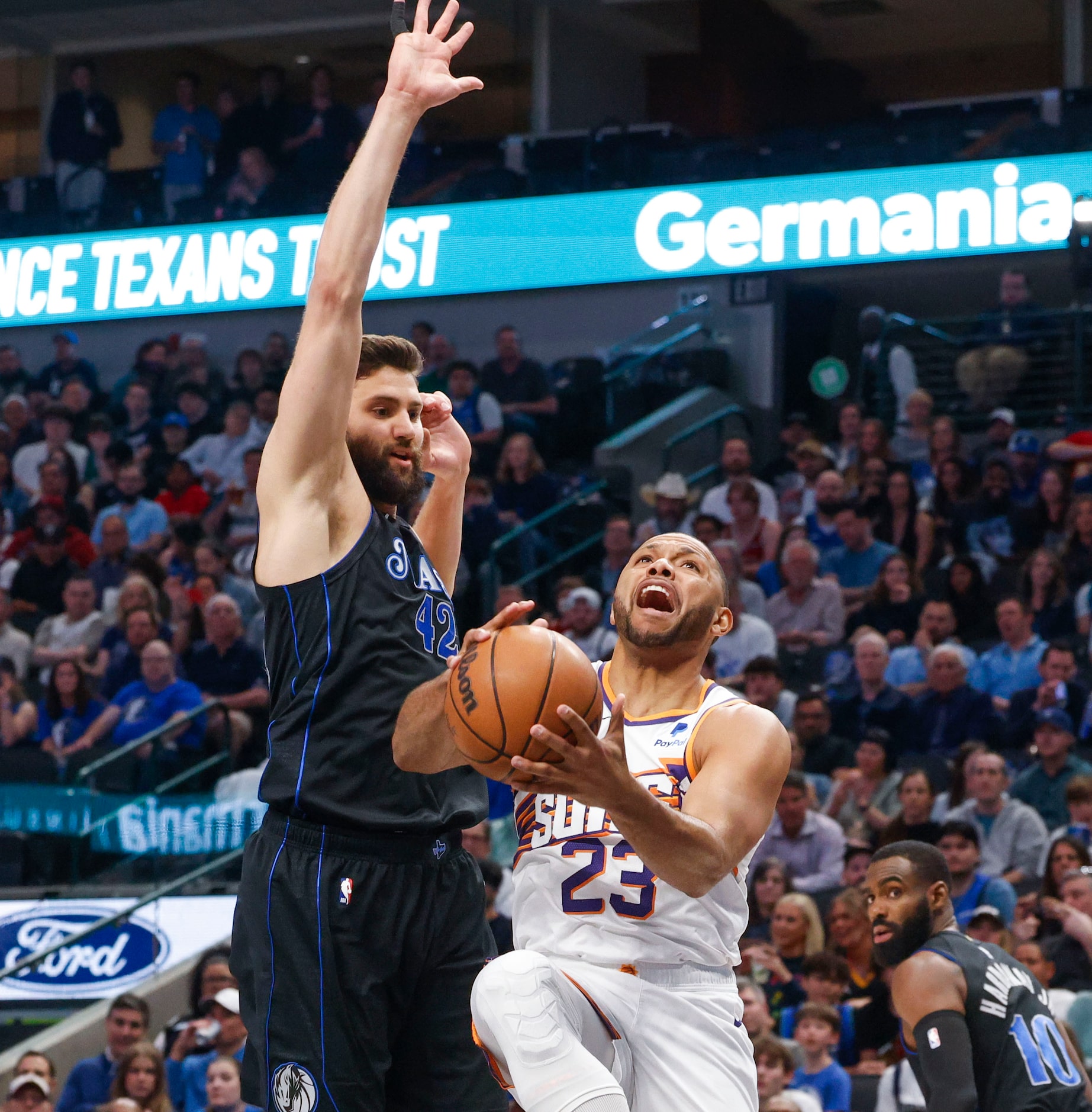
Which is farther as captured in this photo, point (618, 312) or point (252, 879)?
point (618, 312)

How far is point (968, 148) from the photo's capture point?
15305 millimetres

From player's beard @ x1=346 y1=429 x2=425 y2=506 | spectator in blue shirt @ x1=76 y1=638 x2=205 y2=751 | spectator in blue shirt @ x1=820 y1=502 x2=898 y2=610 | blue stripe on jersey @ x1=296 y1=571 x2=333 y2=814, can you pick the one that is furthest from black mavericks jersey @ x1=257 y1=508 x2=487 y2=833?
spectator in blue shirt @ x1=820 y1=502 x2=898 y2=610

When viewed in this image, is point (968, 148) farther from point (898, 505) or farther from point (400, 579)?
point (400, 579)

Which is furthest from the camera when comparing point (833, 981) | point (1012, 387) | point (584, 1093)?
point (1012, 387)

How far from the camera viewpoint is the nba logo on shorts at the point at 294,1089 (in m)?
3.60

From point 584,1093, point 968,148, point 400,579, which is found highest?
point 968,148

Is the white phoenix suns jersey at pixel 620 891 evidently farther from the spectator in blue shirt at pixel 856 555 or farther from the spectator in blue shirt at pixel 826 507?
the spectator in blue shirt at pixel 826 507

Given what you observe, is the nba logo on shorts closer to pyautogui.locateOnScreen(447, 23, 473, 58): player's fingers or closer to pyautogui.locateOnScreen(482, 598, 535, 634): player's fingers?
pyautogui.locateOnScreen(482, 598, 535, 634): player's fingers

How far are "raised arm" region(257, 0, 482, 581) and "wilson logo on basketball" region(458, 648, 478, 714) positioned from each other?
50 centimetres

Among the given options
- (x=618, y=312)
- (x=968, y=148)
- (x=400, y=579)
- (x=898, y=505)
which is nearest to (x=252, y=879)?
(x=400, y=579)

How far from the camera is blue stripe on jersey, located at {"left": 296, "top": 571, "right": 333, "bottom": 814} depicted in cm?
369

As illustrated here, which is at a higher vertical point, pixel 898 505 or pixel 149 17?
pixel 149 17

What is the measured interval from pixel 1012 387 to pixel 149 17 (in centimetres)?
1175

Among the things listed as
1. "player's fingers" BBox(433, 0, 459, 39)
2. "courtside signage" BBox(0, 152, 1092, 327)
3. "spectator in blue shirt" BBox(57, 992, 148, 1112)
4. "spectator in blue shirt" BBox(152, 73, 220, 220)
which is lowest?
"spectator in blue shirt" BBox(57, 992, 148, 1112)
